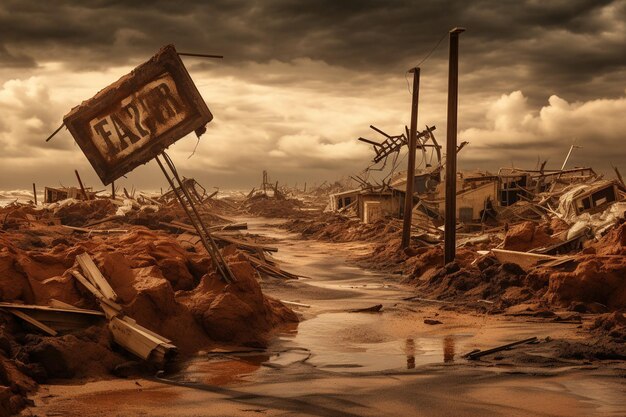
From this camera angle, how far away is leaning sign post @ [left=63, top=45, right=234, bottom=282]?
10.3 m

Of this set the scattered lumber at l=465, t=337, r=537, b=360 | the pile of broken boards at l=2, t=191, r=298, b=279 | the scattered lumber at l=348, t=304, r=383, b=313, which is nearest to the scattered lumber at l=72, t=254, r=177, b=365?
the scattered lumber at l=465, t=337, r=537, b=360

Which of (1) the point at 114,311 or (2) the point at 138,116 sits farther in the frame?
(2) the point at 138,116

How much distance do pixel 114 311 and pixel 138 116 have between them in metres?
2.97

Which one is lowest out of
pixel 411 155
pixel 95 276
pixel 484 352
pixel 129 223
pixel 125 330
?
pixel 484 352

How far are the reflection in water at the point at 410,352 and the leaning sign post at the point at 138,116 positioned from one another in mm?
3881

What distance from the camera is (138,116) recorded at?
412 inches

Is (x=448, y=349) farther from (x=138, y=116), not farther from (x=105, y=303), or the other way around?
(x=138, y=116)

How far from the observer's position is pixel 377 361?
9492 millimetres

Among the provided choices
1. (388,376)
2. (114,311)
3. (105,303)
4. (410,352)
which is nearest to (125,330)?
(114,311)

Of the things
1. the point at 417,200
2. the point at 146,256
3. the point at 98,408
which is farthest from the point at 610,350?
the point at 417,200

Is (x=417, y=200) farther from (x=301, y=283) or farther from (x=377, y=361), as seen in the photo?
(x=377, y=361)

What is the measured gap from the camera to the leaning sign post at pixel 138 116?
33.9ft

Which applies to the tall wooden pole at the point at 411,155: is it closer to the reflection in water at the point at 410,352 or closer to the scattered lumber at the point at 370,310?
the scattered lumber at the point at 370,310

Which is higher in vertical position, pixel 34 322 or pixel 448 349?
pixel 34 322
